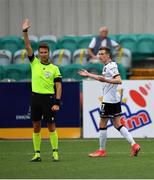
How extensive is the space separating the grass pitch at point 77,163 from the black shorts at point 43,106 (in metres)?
0.71

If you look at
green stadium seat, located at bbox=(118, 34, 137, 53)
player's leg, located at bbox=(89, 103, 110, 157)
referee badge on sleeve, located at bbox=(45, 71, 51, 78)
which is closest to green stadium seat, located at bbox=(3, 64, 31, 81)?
green stadium seat, located at bbox=(118, 34, 137, 53)

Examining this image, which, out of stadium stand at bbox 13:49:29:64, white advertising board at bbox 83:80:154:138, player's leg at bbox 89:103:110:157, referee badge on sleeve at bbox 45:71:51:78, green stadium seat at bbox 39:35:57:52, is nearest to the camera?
referee badge on sleeve at bbox 45:71:51:78

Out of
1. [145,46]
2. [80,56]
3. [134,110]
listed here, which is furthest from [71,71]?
[134,110]

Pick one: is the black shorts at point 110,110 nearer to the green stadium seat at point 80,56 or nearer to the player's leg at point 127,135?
the player's leg at point 127,135

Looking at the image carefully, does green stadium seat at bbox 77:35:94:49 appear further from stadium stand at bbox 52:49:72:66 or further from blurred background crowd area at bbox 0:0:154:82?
stadium stand at bbox 52:49:72:66

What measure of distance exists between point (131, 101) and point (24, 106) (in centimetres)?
242

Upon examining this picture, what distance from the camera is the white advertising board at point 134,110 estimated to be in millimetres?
18453

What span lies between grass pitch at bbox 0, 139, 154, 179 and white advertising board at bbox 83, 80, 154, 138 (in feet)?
3.26

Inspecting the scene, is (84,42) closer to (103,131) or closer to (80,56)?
(80,56)

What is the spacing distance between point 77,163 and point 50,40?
10.8 m

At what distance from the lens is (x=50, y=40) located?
23.3 metres

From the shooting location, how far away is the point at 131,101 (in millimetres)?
18469

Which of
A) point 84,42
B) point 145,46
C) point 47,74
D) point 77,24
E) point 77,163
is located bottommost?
point 77,163

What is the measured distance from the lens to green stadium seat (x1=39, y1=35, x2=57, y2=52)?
23000 millimetres
